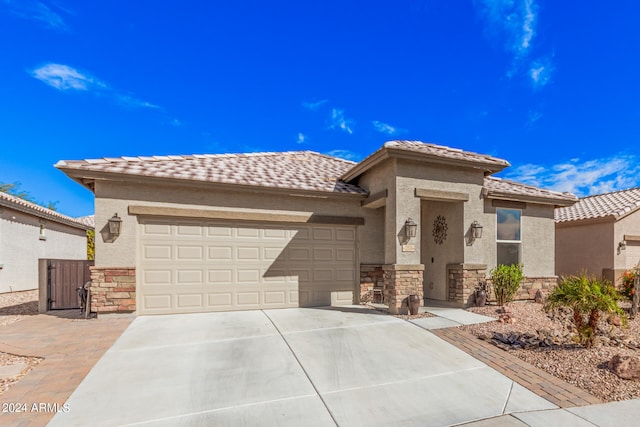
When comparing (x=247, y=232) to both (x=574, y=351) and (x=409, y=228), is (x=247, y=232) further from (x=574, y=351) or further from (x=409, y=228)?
(x=574, y=351)

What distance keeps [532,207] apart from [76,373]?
1246 cm

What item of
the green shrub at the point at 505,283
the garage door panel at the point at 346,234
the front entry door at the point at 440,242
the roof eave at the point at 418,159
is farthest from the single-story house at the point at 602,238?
the garage door panel at the point at 346,234

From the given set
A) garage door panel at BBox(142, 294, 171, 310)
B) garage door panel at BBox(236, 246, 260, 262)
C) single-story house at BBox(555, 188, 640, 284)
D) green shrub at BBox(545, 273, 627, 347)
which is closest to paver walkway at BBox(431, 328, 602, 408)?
green shrub at BBox(545, 273, 627, 347)

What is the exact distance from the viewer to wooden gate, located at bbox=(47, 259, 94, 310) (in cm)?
862

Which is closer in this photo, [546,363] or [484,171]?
[546,363]

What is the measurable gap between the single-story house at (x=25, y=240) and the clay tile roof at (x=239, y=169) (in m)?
7.52

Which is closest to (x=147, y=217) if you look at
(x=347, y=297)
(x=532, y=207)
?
(x=347, y=297)

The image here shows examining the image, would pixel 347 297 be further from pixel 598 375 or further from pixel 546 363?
pixel 598 375

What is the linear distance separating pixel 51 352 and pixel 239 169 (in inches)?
247

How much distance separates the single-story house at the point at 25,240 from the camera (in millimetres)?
12047

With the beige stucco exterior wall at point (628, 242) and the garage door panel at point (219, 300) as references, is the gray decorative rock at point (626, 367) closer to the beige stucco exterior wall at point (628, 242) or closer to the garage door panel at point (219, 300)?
the garage door panel at point (219, 300)

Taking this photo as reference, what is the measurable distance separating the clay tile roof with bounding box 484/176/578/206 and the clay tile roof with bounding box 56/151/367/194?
430 centimetres

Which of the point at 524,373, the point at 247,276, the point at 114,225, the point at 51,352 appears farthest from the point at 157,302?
the point at 524,373

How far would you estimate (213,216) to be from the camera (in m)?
8.53
